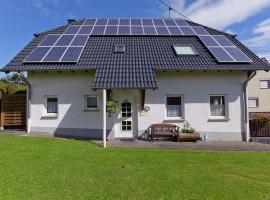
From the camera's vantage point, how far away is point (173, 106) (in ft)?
50.3

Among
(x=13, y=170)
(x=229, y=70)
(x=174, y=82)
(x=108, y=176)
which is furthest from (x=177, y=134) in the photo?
(x=13, y=170)

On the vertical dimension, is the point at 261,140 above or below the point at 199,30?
below

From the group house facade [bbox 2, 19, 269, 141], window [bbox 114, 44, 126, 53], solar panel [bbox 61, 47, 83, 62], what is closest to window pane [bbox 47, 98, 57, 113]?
house facade [bbox 2, 19, 269, 141]

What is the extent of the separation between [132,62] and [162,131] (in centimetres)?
399

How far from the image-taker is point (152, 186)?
6523 millimetres

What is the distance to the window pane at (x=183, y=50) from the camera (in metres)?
Answer: 16.1

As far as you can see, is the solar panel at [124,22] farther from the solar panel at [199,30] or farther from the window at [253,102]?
the window at [253,102]

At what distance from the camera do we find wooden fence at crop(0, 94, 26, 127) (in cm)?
1641

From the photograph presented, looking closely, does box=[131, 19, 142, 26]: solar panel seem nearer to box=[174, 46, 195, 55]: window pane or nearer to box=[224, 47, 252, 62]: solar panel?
box=[174, 46, 195, 55]: window pane

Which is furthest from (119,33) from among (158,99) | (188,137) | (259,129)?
(259,129)

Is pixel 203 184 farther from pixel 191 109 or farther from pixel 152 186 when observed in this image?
pixel 191 109

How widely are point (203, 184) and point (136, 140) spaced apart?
7.80 m

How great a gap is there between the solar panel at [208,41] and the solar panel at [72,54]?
7.38m

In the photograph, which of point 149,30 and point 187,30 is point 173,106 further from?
point 187,30
